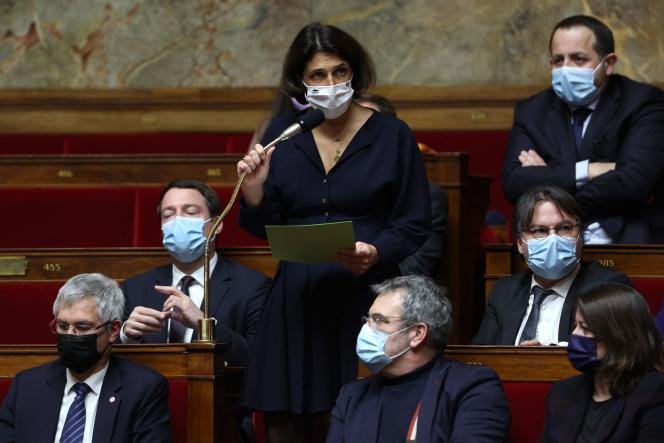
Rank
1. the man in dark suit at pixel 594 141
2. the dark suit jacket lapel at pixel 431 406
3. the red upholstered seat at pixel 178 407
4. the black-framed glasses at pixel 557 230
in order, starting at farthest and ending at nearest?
1. the man in dark suit at pixel 594 141
2. the black-framed glasses at pixel 557 230
3. the red upholstered seat at pixel 178 407
4. the dark suit jacket lapel at pixel 431 406

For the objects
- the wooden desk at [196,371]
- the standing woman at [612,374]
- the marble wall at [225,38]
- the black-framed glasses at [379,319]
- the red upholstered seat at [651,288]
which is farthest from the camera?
the marble wall at [225,38]

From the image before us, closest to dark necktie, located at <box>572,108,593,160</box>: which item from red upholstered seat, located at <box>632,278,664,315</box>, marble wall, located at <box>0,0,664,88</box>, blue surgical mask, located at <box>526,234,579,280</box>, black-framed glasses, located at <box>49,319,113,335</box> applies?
red upholstered seat, located at <box>632,278,664,315</box>

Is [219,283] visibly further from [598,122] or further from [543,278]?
[598,122]

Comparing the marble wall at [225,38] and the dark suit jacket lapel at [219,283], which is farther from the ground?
the marble wall at [225,38]

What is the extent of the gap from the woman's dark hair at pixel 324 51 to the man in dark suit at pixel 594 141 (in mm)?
701

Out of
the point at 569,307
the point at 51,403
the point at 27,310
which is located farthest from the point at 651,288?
the point at 27,310

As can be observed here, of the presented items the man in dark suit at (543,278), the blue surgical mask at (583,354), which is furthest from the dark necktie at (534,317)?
the blue surgical mask at (583,354)

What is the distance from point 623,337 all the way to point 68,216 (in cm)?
212

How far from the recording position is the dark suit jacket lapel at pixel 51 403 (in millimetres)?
2996

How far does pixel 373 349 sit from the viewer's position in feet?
9.18

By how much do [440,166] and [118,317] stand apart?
116 centimetres

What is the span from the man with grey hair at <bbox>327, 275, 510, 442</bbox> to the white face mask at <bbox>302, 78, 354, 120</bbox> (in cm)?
37

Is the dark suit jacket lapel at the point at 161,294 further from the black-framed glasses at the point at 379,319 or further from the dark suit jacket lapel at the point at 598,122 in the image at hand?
the dark suit jacket lapel at the point at 598,122

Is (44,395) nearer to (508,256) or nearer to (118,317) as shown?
(118,317)
